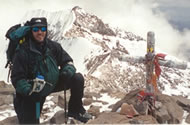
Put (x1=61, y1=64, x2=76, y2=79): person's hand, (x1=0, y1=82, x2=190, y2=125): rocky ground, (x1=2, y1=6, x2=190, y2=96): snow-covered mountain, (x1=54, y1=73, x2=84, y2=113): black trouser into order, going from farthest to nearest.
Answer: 1. (x1=2, y1=6, x2=190, y2=96): snow-covered mountain
2. (x1=0, y1=82, x2=190, y2=125): rocky ground
3. (x1=54, y1=73, x2=84, y2=113): black trouser
4. (x1=61, y1=64, x2=76, y2=79): person's hand

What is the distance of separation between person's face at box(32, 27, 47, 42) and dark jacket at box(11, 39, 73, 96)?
0.49ft

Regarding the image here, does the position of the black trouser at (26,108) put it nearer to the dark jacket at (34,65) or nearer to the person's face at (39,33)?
the dark jacket at (34,65)

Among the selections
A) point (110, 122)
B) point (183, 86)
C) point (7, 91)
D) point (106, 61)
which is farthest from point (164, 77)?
point (110, 122)

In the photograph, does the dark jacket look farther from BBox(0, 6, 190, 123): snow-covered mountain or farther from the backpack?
BBox(0, 6, 190, 123): snow-covered mountain

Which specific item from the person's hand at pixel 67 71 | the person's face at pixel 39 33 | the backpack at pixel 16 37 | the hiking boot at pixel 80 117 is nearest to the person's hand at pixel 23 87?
the backpack at pixel 16 37

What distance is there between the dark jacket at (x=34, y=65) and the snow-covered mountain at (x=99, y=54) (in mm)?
33090

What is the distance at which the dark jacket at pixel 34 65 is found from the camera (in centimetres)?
530

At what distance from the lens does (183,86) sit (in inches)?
2876

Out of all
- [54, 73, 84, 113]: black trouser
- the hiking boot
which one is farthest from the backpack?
the hiking boot

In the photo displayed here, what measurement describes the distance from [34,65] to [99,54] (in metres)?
54.8

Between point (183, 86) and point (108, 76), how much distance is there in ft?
95.7

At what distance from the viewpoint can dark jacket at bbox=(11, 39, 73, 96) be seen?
5.30 meters

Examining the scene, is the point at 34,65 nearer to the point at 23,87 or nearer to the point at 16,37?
the point at 23,87

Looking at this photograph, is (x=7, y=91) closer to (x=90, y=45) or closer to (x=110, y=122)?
(x=110, y=122)
